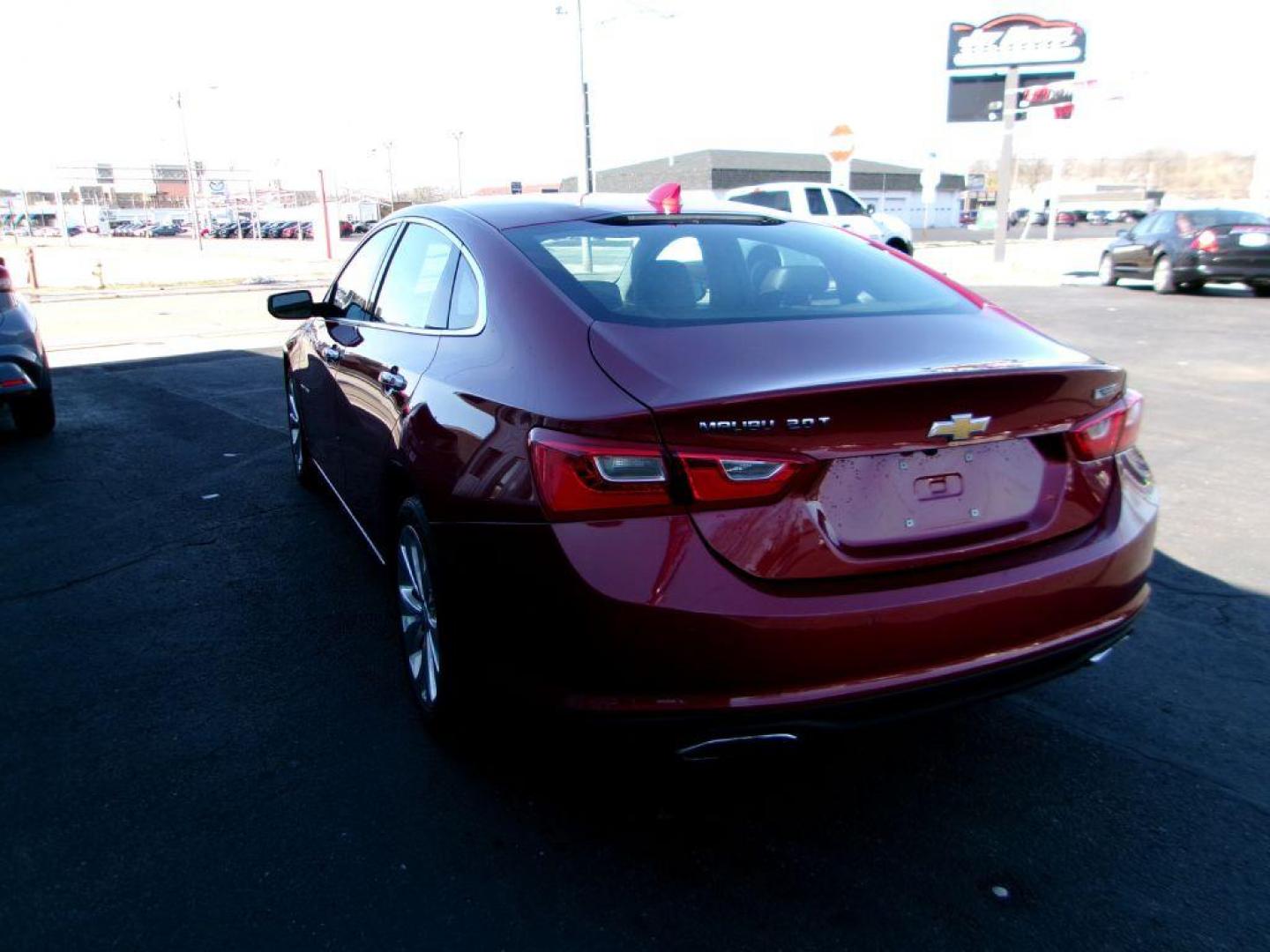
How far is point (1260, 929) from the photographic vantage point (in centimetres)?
231

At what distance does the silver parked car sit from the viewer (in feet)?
23.5

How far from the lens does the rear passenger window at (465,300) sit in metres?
3.05

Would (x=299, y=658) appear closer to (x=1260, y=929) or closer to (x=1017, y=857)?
(x=1017, y=857)

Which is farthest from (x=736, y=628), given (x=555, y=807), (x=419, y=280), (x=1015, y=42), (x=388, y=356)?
(x=1015, y=42)

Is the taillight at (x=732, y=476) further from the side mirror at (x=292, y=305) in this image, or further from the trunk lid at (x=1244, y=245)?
the trunk lid at (x=1244, y=245)

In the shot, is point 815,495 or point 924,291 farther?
point 924,291

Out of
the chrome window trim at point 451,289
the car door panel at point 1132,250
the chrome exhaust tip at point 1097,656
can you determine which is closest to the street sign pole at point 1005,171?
the car door panel at point 1132,250

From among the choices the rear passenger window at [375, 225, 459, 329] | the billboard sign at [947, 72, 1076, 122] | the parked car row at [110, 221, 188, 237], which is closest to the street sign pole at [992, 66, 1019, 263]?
the billboard sign at [947, 72, 1076, 122]

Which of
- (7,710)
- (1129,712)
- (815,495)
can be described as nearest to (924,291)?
(815,495)

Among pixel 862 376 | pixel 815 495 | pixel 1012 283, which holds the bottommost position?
pixel 1012 283

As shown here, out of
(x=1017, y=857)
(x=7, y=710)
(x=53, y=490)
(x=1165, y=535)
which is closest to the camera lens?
(x=1017, y=857)

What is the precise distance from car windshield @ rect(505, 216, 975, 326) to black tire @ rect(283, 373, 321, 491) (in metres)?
A: 2.95

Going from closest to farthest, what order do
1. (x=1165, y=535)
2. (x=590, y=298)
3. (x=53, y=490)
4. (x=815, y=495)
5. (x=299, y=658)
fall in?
(x=815, y=495)
(x=590, y=298)
(x=299, y=658)
(x=1165, y=535)
(x=53, y=490)

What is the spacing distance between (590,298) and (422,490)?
2.46 feet
